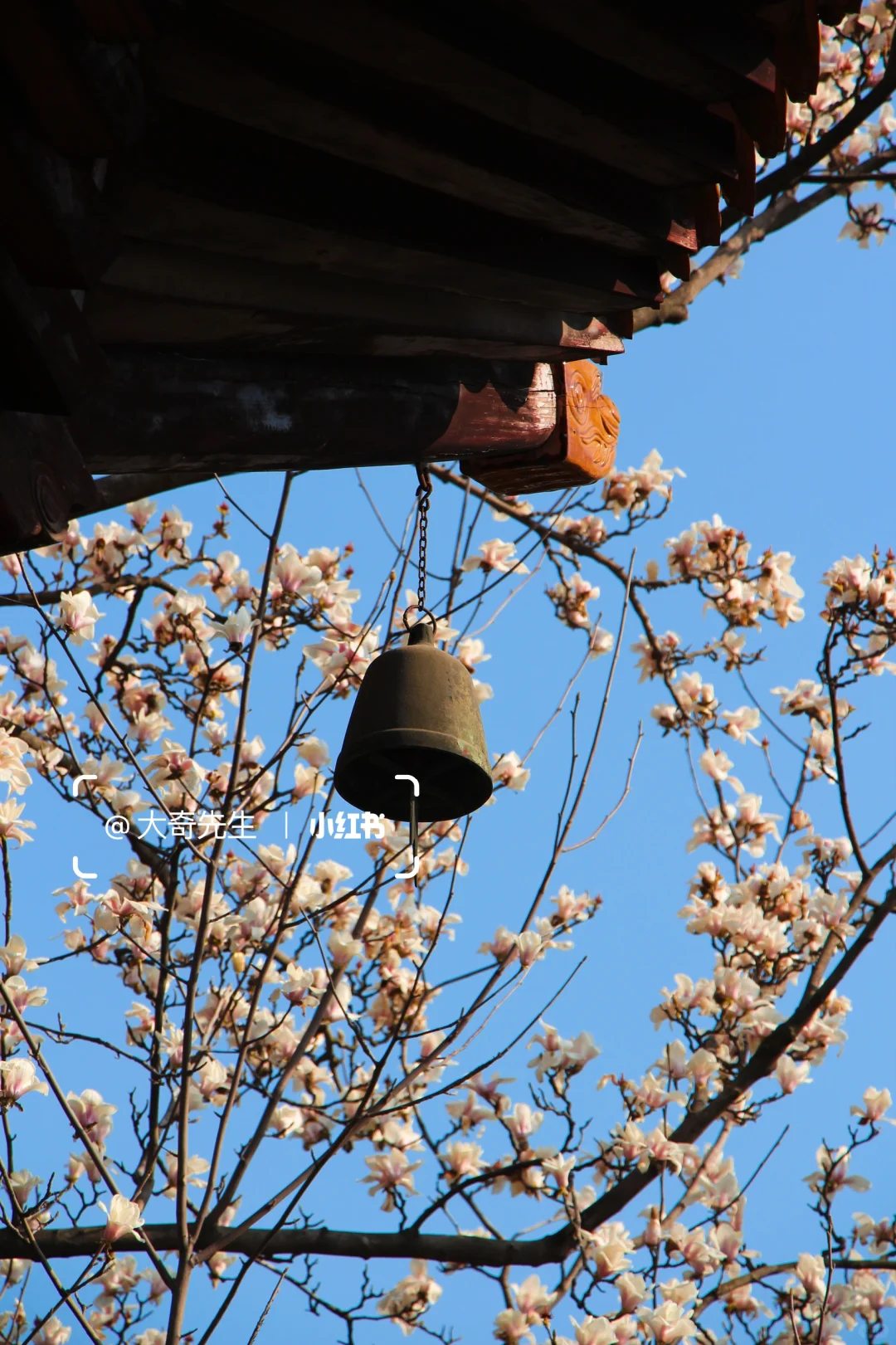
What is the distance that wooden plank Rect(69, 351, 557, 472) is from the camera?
2027mm

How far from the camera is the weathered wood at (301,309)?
191cm

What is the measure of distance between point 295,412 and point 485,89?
63cm

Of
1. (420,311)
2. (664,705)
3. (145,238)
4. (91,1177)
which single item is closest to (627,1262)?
(91,1177)

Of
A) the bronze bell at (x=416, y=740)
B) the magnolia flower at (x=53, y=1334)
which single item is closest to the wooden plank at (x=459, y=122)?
the bronze bell at (x=416, y=740)

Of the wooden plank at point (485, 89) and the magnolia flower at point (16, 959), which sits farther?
the magnolia flower at point (16, 959)

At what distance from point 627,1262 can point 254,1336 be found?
4.88ft

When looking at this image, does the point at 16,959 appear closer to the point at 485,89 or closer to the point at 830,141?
the point at 485,89

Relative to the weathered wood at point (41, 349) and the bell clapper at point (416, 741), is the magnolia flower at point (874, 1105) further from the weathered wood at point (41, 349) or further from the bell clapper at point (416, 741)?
the weathered wood at point (41, 349)

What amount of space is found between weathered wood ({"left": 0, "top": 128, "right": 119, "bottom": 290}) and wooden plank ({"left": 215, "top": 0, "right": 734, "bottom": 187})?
267 millimetres

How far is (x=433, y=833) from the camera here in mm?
5168

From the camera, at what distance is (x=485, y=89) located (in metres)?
1.83

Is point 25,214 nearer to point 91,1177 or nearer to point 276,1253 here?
point 276,1253

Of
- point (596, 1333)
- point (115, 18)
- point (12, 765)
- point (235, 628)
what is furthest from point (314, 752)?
point (115, 18)

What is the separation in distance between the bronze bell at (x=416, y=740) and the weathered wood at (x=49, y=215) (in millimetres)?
1357
